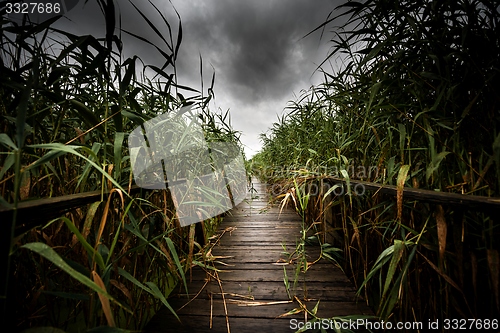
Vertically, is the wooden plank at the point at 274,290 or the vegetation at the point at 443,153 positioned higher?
the vegetation at the point at 443,153

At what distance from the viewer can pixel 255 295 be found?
107 centimetres

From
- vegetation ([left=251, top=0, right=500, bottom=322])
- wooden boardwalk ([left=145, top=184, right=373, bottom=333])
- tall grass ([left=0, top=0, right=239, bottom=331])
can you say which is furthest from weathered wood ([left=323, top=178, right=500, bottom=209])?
tall grass ([left=0, top=0, right=239, bottom=331])

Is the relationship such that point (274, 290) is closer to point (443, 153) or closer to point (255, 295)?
point (255, 295)

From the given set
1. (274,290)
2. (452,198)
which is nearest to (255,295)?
(274,290)

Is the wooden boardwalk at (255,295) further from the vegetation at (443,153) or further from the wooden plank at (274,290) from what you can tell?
the vegetation at (443,153)

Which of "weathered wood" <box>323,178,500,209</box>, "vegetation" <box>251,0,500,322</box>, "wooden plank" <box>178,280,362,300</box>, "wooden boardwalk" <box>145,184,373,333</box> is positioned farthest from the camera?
"wooden plank" <box>178,280,362,300</box>

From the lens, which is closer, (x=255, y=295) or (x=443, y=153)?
(x=443, y=153)

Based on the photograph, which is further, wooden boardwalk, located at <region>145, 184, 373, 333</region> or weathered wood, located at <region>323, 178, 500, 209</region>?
wooden boardwalk, located at <region>145, 184, 373, 333</region>

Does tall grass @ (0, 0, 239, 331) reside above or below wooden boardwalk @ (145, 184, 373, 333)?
above

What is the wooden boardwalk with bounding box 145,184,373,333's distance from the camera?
0.89m

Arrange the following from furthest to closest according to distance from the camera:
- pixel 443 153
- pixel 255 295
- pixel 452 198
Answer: pixel 255 295 → pixel 443 153 → pixel 452 198

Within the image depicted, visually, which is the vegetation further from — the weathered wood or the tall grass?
the tall grass

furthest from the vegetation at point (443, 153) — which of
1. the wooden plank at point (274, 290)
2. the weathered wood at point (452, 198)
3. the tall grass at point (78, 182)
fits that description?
the tall grass at point (78, 182)

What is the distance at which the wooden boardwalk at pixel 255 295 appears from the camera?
89cm
